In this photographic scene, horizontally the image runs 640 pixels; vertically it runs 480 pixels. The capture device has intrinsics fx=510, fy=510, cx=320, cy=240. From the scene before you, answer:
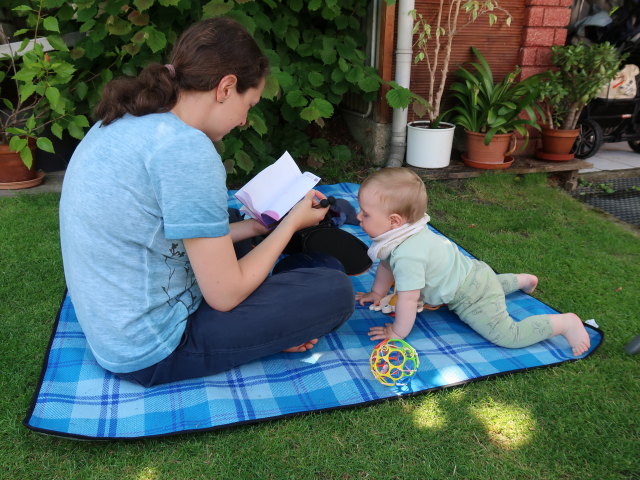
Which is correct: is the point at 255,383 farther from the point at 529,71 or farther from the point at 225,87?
the point at 529,71

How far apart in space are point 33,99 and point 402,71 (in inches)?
124

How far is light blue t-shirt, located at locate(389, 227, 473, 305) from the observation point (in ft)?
6.70

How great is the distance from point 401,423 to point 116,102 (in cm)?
140

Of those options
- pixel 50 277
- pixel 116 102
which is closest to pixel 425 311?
pixel 116 102

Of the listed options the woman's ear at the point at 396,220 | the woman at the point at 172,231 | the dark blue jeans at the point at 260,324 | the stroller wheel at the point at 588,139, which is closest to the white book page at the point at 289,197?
the woman at the point at 172,231

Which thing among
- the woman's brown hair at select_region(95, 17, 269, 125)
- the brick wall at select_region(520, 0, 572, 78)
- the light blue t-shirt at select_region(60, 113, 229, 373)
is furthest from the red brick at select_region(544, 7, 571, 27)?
the light blue t-shirt at select_region(60, 113, 229, 373)

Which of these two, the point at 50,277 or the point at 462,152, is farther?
the point at 462,152

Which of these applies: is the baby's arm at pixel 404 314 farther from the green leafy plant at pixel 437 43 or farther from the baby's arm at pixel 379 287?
the green leafy plant at pixel 437 43

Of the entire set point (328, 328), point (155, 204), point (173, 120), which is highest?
point (173, 120)

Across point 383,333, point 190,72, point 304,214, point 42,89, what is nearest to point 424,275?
point 383,333

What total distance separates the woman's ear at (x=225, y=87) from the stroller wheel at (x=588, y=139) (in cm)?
445

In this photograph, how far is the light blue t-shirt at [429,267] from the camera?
2.04 m

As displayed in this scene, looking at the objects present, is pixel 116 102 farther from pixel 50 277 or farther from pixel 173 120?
pixel 50 277

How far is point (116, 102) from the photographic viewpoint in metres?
1.54
